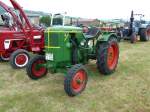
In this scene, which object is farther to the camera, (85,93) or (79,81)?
(85,93)

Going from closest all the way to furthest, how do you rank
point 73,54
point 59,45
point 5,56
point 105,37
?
1. point 59,45
2. point 73,54
3. point 105,37
4. point 5,56

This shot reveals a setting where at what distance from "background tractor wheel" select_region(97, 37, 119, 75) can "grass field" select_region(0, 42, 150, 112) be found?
19 cm

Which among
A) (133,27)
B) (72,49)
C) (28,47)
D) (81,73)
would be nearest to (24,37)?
(28,47)

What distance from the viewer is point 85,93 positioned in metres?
5.16

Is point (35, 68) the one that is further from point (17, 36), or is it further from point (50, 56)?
point (17, 36)

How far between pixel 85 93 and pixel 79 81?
0.29 m

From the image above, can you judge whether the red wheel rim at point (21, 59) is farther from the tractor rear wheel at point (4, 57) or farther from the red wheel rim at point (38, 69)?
the red wheel rim at point (38, 69)

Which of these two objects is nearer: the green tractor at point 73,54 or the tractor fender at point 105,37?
the green tractor at point 73,54

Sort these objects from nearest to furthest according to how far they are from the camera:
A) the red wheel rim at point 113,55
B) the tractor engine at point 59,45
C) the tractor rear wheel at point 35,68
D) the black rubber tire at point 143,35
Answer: the tractor engine at point 59,45, the tractor rear wheel at point 35,68, the red wheel rim at point 113,55, the black rubber tire at point 143,35

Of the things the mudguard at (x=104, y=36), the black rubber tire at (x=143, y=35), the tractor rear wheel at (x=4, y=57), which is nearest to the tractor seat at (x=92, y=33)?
the mudguard at (x=104, y=36)

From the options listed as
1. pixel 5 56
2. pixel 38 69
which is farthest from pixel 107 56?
pixel 5 56

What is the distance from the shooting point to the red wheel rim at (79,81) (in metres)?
4.95

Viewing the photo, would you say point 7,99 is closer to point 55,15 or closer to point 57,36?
point 57,36

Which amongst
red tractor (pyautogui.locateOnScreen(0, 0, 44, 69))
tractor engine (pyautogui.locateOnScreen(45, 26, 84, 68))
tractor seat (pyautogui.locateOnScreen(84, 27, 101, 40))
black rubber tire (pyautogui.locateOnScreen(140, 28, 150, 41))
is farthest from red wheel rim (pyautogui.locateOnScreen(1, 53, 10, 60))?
black rubber tire (pyautogui.locateOnScreen(140, 28, 150, 41))
